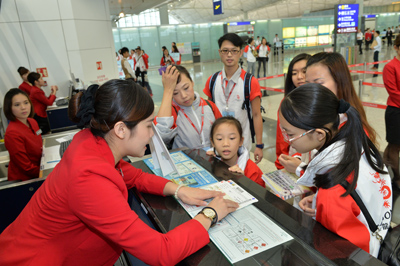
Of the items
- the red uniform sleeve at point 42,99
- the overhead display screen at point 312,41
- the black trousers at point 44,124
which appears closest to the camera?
the red uniform sleeve at point 42,99

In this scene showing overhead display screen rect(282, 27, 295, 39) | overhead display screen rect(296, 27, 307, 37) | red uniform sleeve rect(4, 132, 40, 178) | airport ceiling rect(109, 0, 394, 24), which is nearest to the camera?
red uniform sleeve rect(4, 132, 40, 178)

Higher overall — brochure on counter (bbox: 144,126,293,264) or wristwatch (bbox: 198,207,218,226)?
wristwatch (bbox: 198,207,218,226)

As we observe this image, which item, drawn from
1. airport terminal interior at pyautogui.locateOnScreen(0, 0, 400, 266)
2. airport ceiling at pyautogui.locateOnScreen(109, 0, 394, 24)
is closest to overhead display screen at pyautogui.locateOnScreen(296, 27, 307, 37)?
airport terminal interior at pyautogui.locateOnScreen(0, 0, 400, 266)

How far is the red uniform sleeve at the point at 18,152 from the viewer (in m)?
2.91

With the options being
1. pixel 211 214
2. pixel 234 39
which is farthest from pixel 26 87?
pixel 211 214

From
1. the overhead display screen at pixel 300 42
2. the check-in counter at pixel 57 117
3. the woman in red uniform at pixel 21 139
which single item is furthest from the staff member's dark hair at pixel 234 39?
the overhead display screen at pixel 300 42

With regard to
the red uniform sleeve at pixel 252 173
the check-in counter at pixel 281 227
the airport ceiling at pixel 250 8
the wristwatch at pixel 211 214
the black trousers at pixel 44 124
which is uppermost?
the airport ceiling at pixel 250 8

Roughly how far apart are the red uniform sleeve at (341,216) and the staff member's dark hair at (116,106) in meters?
0.83

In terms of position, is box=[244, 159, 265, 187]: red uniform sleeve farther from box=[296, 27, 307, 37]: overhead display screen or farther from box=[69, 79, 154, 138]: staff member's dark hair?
box=[296, 27, 307, 37]: overhead display screen

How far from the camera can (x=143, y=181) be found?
58.2 inches

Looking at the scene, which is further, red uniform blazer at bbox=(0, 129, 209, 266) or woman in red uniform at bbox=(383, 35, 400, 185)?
woman in red uniform at bbox=(383, 35, 400, 185)

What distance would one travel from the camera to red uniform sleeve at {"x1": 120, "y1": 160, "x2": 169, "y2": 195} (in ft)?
4.63

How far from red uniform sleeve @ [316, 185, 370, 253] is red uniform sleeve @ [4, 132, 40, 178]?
9.72 ft

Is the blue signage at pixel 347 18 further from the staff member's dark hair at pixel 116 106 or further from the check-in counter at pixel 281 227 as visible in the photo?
the staff member's dark hair at pixel 116 106
